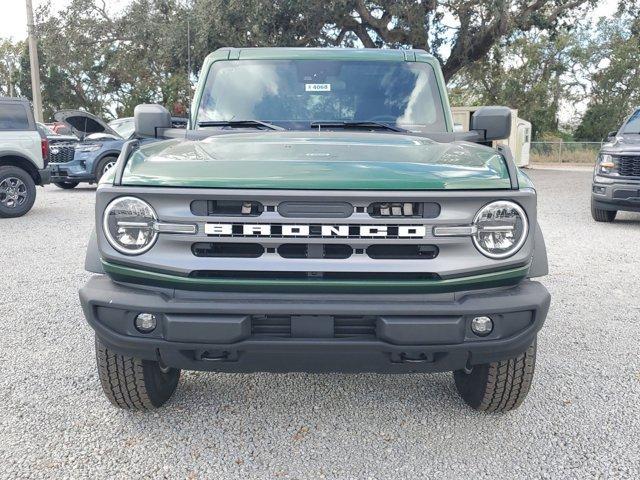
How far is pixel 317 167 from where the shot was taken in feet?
8.18

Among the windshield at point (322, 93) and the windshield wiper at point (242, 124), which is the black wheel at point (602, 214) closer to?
the windshield at point (322, 93)

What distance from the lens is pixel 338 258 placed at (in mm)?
2424

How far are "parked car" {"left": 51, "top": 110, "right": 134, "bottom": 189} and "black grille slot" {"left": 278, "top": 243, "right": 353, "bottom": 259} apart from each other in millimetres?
12585

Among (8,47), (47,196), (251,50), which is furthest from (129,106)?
(251,50)

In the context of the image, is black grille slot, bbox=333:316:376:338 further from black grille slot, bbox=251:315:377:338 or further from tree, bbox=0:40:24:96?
tree, bbox=0:40:24:96

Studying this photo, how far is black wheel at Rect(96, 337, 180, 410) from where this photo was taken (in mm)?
2848

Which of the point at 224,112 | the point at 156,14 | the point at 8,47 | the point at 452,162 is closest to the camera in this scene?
the point at 452,162

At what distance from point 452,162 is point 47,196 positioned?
13.1 meters

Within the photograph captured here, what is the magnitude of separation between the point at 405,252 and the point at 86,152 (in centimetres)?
1308

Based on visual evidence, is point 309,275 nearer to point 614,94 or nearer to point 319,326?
point 319,326

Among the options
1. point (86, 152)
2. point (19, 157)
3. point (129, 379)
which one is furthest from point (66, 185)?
point (129, 379)

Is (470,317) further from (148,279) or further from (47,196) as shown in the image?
(47,196)

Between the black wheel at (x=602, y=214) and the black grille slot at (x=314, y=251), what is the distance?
8.63 metres

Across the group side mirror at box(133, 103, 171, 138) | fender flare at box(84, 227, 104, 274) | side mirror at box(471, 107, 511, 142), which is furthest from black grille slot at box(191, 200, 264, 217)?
side mirror at box(471, 107, 511, 142)
